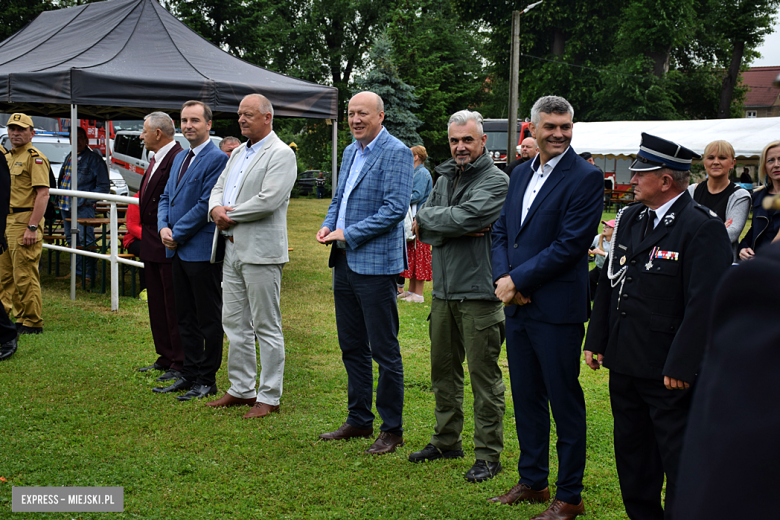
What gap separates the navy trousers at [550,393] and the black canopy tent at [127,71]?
6.53 m

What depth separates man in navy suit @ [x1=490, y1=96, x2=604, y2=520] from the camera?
3459mm

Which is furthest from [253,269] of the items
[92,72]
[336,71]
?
[336,71]

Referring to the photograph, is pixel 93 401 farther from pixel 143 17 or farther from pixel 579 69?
pixel 579 69

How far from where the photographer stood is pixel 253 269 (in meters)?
5.00

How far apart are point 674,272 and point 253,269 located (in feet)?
9.91

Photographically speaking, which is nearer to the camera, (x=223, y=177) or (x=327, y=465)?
(x=327, y=465)

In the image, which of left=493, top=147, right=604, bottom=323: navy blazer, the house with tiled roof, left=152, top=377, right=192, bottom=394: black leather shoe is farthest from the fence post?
the house with tiled roof

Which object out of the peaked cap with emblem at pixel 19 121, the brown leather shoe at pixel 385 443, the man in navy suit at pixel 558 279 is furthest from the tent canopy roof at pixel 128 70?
the man in navy suit at pixel 558 279

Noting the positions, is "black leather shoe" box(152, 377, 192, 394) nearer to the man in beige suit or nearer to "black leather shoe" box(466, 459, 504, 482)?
the man in beige suit

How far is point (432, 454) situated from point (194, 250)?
2.47 meters

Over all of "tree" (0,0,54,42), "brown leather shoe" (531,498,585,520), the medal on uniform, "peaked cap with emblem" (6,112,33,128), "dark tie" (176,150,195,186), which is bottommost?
"brown leather shoe" (531,498,585,520)

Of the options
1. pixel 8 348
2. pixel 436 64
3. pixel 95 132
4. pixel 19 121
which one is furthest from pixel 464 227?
pixel 436 64

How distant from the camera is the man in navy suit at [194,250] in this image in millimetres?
5398

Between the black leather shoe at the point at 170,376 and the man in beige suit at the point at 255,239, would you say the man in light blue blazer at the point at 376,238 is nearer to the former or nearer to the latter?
the man in beige suit at the point at 255,239
